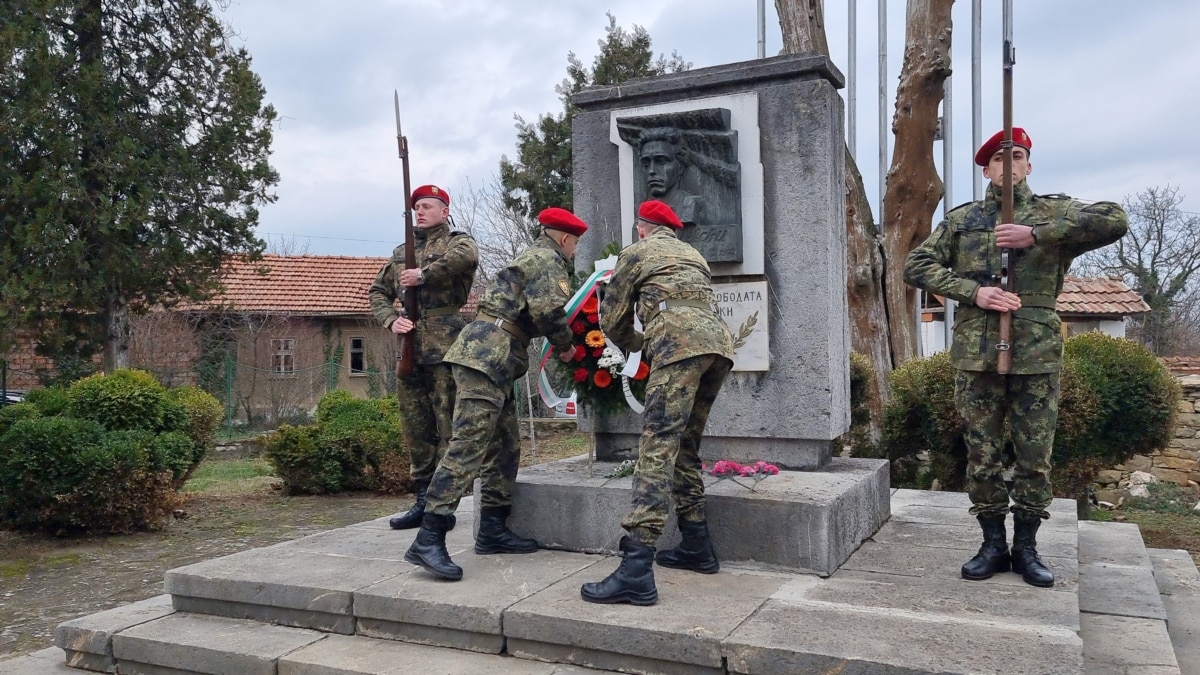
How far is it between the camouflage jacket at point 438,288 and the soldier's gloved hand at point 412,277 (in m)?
0.04

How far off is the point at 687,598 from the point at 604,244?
2.51m

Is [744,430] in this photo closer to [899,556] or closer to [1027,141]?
[899,556]

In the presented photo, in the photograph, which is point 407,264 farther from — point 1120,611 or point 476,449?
point 1120,611

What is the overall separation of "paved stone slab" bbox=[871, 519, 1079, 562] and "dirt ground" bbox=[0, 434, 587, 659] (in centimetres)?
460

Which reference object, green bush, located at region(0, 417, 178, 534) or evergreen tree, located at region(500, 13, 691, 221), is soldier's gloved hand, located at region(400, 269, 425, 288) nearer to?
green bush, located at region(0, 417, 178, 534)

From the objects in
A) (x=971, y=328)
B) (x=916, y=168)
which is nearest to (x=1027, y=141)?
(x=971, y=328)

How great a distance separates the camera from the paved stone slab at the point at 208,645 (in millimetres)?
4078

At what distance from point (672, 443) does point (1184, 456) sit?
10586mm

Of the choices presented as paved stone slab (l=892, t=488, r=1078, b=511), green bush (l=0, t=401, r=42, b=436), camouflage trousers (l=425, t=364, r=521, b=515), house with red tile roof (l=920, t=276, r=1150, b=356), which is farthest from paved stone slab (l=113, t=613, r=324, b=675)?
house with red tile roof (l=920, t=276, r=1150, b=356)

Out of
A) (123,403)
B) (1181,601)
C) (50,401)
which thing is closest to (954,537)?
(1181,601)

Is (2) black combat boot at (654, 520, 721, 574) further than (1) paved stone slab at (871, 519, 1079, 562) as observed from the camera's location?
No

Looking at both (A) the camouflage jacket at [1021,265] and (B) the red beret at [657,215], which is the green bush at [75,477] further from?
(A) the camouflage jacket at [1021,265]

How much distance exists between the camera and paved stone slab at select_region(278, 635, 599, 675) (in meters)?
3.81

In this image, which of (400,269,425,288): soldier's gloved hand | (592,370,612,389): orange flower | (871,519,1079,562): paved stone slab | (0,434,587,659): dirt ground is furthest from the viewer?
(0,434,587,659): dirt ground
